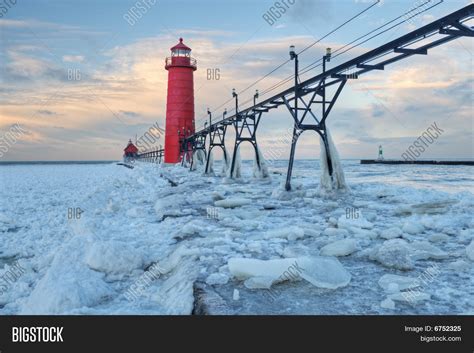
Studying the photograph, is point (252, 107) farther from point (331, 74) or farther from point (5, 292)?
point (5, 292)

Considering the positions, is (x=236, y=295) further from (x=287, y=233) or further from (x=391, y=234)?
(x=391, y=234)

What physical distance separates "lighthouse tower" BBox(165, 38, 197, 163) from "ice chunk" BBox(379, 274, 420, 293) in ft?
122

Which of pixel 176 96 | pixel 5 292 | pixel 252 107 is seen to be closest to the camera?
pixel 5 292

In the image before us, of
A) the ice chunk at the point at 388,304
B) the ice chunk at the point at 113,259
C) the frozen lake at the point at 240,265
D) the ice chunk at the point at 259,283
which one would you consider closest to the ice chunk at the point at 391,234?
the frozen lake at the point at 240,265

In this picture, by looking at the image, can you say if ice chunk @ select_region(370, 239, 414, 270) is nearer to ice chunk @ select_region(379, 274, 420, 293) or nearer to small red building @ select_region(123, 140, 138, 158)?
ice chunk @ select_region(379, 274, 420, 293)

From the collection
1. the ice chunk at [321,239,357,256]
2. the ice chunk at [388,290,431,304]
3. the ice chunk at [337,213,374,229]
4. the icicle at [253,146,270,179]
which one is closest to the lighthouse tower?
the icicle at [253,146,270,179]

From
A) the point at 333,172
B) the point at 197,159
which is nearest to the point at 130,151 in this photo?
the point at 197,159

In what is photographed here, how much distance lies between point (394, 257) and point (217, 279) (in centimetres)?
250

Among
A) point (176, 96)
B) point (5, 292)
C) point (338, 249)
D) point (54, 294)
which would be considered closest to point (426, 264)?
point (338, 249)

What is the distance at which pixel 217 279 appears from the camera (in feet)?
13.5

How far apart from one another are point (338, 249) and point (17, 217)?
32.4 feet

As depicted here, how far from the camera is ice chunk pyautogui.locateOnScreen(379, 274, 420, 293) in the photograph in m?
3.80

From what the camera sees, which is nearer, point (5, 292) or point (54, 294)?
point (54, 294)
